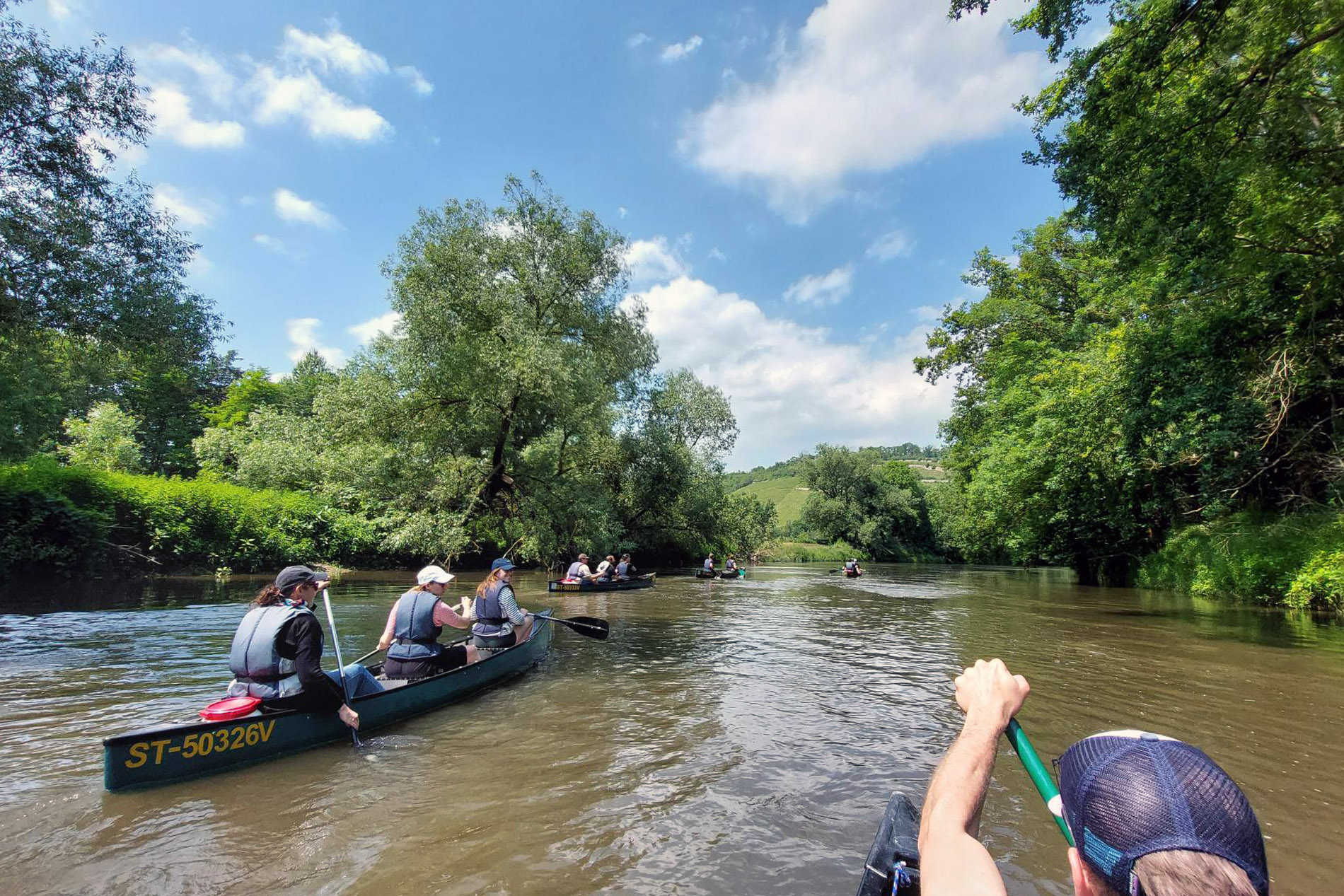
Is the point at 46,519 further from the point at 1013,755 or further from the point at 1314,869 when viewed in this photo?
the point at 1314,869

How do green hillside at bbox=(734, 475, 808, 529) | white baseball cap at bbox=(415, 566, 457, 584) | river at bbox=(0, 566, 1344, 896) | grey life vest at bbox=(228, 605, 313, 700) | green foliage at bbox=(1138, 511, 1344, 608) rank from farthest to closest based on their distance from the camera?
1. green hillside at bbox=(734, 475, 808, 529)
2. green foliage at bbox=(1138, 511, 1344, 608)
3. white baseball cap at bbox=(415, 566, 457, 584)
4. grey life vest at bbox=(228, 605, 313, 700)
5. river at bbox=(0, 566, 1344, 896)

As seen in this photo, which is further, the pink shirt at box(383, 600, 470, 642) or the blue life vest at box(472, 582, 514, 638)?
the blue life vest at box(472, 582, 514, 638)

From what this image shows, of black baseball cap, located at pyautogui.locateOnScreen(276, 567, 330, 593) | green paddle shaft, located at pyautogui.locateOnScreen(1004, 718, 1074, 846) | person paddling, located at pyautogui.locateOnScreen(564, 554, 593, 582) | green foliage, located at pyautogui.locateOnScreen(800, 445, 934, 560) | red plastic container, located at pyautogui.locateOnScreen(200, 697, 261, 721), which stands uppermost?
green foliage, located at pyautogui.locateOnScreen(800, 445, 934, 560)

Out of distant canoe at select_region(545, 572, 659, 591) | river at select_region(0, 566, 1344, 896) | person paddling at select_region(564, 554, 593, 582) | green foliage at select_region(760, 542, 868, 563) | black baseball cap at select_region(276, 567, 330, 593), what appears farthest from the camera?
green foliage at select_region(760, 542, 868, 563)

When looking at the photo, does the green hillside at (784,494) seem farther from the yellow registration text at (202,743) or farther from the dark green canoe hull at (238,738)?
the yellow registration text at (202,743)

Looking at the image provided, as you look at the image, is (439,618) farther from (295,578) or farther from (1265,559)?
(1265,559)

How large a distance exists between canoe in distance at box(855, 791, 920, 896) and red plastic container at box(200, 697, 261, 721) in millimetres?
5584

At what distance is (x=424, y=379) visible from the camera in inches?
896

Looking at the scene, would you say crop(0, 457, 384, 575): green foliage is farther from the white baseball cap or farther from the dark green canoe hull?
the white baseball cap

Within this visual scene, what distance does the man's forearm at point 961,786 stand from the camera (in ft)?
5.29

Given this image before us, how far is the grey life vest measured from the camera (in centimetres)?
588

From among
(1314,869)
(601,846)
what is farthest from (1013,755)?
(601,846)

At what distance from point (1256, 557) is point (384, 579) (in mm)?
27647

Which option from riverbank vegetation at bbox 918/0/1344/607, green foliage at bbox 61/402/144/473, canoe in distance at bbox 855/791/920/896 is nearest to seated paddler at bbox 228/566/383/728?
canoe in distance at bbox 855/791/920/896
